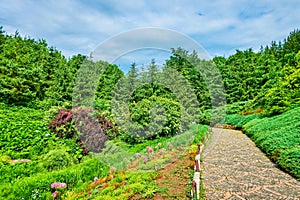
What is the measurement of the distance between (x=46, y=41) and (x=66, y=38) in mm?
21993

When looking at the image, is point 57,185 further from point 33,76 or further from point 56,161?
point 33,76

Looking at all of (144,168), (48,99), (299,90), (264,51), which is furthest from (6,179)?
(264,51)

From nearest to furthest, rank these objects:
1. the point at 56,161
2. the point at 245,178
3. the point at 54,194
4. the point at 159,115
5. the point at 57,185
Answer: the point at 54,194 → the point at 57,185 → the point at 245,178 → the point at 56,161 → the point at 159,115

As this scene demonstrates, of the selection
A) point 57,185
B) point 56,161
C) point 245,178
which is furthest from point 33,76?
point 245,178

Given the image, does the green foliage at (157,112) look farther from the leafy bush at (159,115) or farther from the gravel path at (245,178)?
the gravel path at (245,178)

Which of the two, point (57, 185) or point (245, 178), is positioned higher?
point (245, 178)

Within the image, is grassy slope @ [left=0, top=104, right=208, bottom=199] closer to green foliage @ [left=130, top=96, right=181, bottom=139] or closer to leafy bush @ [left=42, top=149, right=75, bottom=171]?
leafy bush @ [left=42, top=149, right=75, bottom=171]

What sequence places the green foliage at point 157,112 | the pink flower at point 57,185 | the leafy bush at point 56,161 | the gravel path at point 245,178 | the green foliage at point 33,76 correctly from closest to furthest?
the gravel path at point 245,178 < the pink flower at point 57,185 < the leafy bush at point 56,161 < the green foliage at point 157,112 < the green foliage at point 33,76

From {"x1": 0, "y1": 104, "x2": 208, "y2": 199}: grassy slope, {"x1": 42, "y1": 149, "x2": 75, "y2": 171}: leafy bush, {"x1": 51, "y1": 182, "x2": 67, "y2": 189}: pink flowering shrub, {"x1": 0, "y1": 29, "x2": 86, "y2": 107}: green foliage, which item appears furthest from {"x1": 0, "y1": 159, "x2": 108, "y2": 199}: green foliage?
{"x1": 0, "y1": 29, "x2": 86, "y2": 107}: green foliage

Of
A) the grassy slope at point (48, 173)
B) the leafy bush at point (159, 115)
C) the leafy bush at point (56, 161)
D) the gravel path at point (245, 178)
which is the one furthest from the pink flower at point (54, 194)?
the leafy bush at point (159, 115)

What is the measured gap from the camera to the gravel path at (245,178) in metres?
4.08

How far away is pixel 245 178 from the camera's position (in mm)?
4938

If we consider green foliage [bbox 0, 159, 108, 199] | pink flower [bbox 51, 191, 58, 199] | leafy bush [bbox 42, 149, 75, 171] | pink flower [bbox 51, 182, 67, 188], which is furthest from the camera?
leafy bush [bbox 42, 149, 75, 171]

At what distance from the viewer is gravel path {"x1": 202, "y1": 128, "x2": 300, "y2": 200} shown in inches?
161
